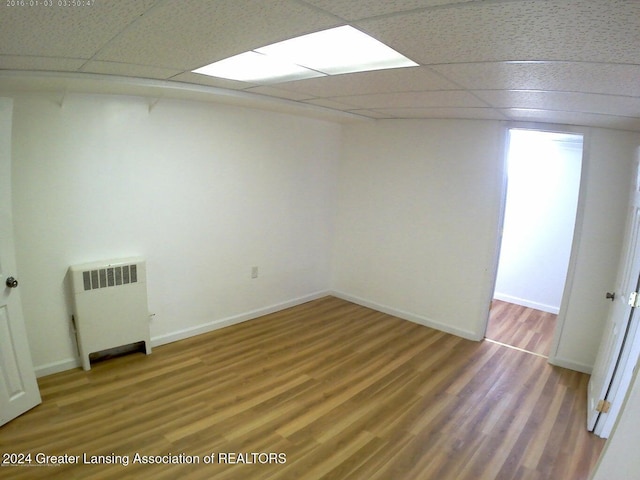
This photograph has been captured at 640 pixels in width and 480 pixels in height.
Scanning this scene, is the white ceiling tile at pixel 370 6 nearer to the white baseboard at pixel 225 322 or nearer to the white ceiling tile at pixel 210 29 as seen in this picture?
the white ceiling tile at pixel 210 29

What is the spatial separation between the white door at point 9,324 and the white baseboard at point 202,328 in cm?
39

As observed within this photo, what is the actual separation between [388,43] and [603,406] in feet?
9.57

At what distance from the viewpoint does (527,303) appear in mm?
4996

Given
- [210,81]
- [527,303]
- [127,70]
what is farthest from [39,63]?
[527,303]

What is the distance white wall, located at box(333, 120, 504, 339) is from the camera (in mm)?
3566

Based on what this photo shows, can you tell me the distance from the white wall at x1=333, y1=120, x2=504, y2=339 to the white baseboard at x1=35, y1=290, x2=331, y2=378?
0.79 m

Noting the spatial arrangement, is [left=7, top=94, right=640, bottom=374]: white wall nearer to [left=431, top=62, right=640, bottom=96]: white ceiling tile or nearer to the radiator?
the radiator

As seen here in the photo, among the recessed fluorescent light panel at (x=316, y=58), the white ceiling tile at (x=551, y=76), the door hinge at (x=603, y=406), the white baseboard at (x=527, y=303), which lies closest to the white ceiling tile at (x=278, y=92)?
the recessed fluorescent light panel at (x=316, y=58)

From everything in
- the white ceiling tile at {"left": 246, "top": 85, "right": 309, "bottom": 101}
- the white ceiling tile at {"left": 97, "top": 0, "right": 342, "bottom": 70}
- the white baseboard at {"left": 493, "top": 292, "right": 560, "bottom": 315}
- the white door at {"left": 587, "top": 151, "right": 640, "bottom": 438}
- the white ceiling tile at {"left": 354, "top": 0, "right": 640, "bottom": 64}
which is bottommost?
the white baseboard at {"left": 493, "top": 292, "right": 560, "bottom": 315}

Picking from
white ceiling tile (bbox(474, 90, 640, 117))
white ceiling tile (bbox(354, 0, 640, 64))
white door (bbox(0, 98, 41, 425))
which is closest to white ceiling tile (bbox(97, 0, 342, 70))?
white ceiling tile (bbox(354, 0, 640, 64))

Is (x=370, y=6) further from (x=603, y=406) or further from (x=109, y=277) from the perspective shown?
(x=603, y=406)

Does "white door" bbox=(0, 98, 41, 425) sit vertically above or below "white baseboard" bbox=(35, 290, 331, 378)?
above

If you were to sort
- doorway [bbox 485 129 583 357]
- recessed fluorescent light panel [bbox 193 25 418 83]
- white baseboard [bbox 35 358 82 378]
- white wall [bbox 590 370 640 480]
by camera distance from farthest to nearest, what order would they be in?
1. doorway [bbox 485 129 583 357]
2. white baseboard [bbox 35 358 82 378]
3. recessed fluorescent light panel [bbox 193 25 418 83]
4. white wall [bbox 590 370 640 480]

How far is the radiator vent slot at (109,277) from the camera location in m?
2.63
